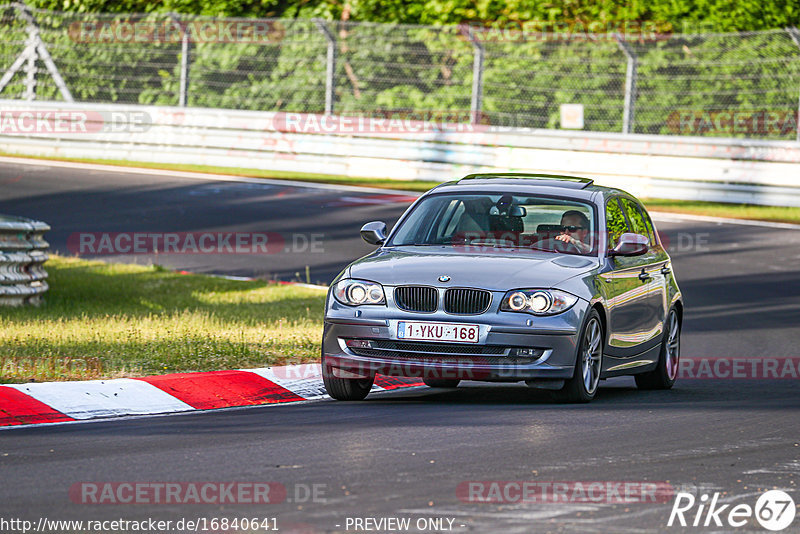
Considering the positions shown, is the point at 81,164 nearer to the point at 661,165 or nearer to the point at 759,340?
the point at 661,165

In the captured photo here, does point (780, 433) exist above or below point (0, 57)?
below

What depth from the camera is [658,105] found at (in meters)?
25.8

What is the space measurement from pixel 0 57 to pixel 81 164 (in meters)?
4.32

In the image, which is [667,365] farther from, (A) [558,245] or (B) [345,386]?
(B) [345,386]

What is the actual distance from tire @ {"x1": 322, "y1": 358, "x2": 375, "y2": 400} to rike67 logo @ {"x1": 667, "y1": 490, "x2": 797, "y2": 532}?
3423mm

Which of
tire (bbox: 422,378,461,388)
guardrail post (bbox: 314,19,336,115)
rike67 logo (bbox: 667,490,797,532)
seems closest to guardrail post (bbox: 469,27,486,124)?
guardrail post (bbox: 314,19,336,115)

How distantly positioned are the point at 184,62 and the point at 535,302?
20.3m

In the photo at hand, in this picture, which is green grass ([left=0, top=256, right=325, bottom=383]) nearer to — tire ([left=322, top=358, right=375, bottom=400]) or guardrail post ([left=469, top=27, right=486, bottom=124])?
tire ([left=322, top=358, right=375, bottom=400])

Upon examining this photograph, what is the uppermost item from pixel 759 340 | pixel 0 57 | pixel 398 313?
pixel 0 57

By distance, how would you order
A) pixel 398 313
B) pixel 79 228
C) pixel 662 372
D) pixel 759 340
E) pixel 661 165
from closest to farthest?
1. pixel 398 313
2. pixel 662 372
3. pixel 759 340
4. pixel 79 228
5. pixel 661 165

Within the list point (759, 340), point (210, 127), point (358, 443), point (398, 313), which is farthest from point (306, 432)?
point (210, 127)

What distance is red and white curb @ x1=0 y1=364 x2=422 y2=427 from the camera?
869cm

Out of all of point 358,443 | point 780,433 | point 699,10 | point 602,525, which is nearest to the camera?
point 602,525

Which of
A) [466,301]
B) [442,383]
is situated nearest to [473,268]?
[466,301]
